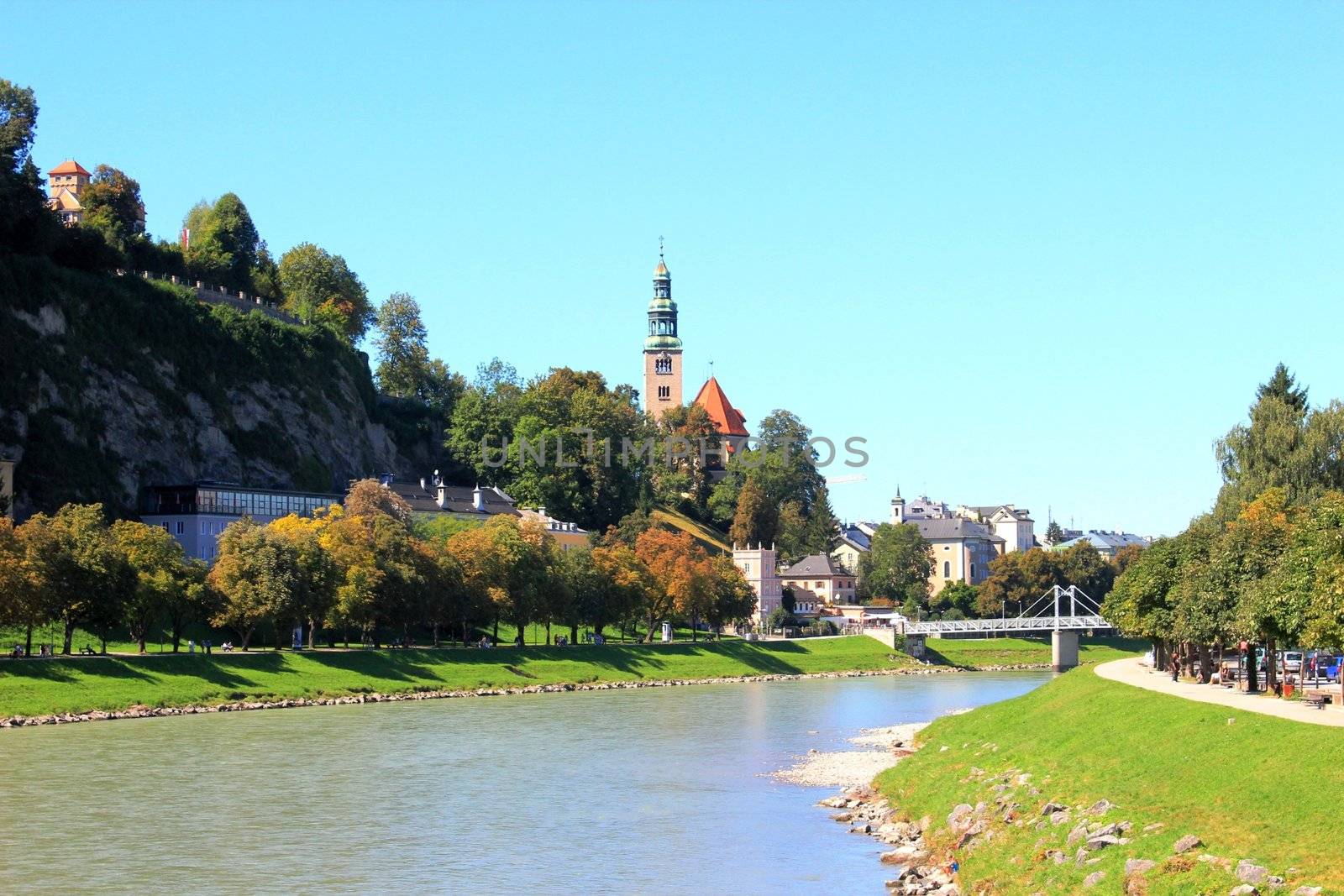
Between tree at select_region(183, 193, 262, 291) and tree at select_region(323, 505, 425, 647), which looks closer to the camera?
tree at select_region(323, 505, 425, 647)

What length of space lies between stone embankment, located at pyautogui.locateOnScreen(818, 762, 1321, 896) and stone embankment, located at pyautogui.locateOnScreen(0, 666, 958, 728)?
1386 inches

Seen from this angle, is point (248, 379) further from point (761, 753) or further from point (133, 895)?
point (133, 895)

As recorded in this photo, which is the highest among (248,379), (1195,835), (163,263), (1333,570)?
(163,263)

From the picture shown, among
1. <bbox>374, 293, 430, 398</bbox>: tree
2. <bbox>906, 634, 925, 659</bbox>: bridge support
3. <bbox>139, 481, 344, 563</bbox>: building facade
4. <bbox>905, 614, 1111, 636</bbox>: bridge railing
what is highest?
<bbox>374, 293, 430, 398</bbox>: tree

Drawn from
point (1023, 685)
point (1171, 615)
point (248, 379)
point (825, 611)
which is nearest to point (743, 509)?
point (825, 611)

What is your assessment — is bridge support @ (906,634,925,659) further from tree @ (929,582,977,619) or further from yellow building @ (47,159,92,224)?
yellow building @ (47,159,92,224)

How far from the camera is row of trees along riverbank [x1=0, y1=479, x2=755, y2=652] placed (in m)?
72.2

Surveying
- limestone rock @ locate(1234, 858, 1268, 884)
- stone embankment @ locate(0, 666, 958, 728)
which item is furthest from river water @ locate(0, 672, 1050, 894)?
limestone rock @ locate(1234, 858, 1268, 884)

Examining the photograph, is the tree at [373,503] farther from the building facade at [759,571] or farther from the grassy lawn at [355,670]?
the building facade at [759,571]

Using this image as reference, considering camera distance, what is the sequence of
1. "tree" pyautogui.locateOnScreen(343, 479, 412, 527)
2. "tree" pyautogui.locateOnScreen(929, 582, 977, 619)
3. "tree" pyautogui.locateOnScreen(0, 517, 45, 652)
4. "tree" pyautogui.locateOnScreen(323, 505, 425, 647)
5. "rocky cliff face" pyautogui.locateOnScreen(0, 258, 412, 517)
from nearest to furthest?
"tree" pyautogui.locateOnScreen(0, 517, 45, 652) → "tree" pyautogui.locateOnScreen(323, 505, 425, 647) → "rocky cliff face" pyautogui.locateOnScreen(0, 258, 412, 517) → "tree" pyautogui.locateOnScreen(343, 479, 412, 527) → "tree" pyautogui.locateOnScreen(929, 582, 977, 619)

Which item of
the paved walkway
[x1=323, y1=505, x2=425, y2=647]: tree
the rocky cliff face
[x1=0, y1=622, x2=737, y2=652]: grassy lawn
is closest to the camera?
the paved walkway

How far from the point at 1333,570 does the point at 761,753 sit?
22415 millimetres

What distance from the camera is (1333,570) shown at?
39.4 m

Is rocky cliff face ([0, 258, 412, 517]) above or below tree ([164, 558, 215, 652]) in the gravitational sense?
above
